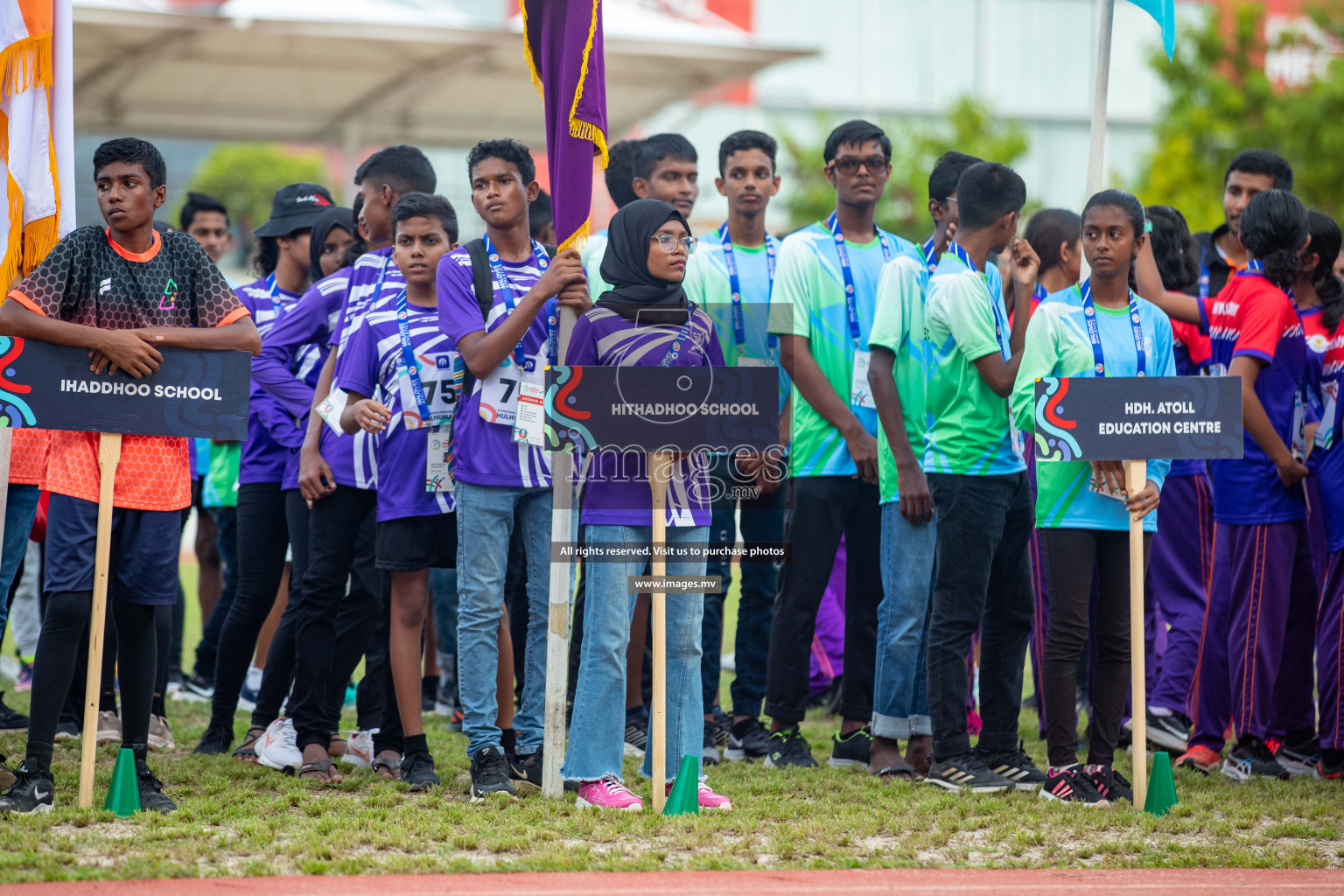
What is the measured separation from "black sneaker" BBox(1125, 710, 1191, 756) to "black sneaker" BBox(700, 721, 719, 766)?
6.82ft

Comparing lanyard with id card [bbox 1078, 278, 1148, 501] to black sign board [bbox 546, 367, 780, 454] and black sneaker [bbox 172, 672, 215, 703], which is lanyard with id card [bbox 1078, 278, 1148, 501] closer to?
black sign board [bbox 546, 367, 780, 454]

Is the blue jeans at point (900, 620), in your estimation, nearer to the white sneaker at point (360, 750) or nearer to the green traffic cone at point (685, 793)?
the green traffic cone at point (685, 793)

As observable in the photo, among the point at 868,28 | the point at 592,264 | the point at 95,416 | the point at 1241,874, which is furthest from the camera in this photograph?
the point at 868,28

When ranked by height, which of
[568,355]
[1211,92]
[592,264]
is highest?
[1211,92]

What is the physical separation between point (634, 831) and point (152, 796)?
1776 millimetres

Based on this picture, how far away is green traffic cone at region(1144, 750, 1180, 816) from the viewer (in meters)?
5.53

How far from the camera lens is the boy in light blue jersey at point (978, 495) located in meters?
6.01

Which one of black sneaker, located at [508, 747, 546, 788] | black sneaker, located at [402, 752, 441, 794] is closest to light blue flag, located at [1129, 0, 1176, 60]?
black sneaker, located at [508, 747, 546, 788]

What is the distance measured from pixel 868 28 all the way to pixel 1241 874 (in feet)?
128

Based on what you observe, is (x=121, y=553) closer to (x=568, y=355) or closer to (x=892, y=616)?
(x=568, y=355)

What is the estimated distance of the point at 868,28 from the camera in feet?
136

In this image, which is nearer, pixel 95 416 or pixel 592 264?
pixel 95 416

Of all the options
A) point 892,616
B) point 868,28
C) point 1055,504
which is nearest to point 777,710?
point 892,616

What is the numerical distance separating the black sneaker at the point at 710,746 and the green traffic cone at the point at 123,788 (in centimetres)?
234
